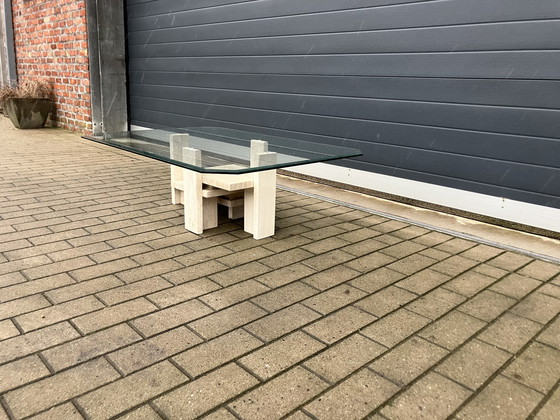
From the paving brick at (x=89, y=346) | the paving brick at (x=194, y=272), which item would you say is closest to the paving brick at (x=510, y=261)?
the paving brick at (x=194, y=272)

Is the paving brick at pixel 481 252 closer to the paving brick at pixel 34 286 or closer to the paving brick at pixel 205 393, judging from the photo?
the paving brick at pixel 205 393

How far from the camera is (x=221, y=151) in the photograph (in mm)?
3188

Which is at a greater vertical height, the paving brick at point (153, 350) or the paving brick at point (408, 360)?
the paving brick at point (408, 360)

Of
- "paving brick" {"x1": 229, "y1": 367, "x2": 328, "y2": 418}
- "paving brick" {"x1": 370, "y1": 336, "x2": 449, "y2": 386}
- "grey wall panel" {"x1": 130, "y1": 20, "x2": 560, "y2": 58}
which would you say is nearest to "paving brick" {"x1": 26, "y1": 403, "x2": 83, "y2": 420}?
"paving brick" {"x1": 229, "y1": 367, "x2": 328, "y2": 418}

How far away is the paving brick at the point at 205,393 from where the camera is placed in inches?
64.8

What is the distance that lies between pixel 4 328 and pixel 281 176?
11.9 feet

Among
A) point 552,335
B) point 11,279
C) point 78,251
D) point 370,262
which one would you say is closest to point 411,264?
Result: point 370,262

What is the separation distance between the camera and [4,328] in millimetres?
2107

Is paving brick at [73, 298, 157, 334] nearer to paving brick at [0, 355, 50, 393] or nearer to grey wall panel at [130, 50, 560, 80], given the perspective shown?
paving brick at [0, 355, 50, 393]

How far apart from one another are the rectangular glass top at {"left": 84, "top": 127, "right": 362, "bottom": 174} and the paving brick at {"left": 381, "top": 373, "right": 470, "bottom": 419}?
4.03ft

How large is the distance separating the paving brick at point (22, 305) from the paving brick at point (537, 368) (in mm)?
2033

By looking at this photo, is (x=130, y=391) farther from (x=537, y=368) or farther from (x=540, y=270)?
(x=540, y=270)

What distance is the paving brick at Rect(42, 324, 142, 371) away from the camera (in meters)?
1.90

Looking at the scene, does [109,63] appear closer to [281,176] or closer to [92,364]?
[281,176]
